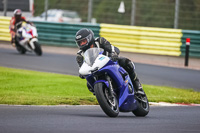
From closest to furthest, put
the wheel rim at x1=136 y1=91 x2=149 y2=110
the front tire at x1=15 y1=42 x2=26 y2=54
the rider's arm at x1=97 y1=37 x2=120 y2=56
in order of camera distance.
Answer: the rider's arm at x1=97 y1=37 x2=120 y2=56 < the wheel rim at x1=136 y1=91 x2=149 y2=110 < the front tire at x1=15 y1=42 x2=26 y2=54

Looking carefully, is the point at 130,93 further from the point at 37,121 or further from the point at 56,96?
the point at 56,96

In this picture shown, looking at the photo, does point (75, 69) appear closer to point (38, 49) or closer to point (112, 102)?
point (38, 49)

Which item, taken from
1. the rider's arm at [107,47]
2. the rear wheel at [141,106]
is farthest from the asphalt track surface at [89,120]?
the rider's arm at [107,47]

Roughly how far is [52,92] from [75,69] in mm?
5392

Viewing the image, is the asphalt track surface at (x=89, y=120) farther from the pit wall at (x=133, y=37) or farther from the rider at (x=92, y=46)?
the pit wall at (x=133, y=37)

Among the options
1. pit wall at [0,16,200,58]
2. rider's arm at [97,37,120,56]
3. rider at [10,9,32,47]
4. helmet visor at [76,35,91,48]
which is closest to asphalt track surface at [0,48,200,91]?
rider at [10,9,32,47]

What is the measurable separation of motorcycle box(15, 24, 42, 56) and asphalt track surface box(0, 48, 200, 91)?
33 centimetres

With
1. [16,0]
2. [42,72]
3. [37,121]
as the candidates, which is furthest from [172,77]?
[16,0]

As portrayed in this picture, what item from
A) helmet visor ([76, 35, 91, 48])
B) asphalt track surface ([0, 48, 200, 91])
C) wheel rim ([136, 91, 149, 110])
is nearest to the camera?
helmet visor ([76, 35, 91, 48])

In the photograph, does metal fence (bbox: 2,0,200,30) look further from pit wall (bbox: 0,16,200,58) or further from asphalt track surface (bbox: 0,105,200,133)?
asphalt track surface (bbox: 0,105,200,133)

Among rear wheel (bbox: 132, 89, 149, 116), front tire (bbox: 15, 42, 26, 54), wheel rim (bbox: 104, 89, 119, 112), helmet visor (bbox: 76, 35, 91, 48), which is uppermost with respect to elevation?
helmet visor (bbox: 76, 35, 91, 48)

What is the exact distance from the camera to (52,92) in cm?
1152

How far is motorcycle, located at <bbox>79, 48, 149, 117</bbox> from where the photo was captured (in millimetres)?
7902

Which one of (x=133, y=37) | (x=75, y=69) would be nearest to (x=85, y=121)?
(x=75, y=69)
